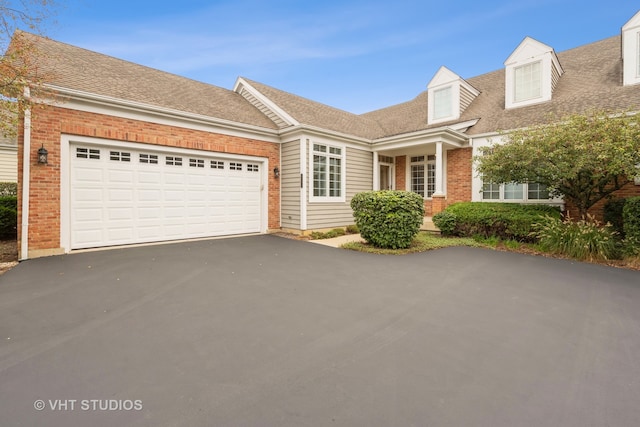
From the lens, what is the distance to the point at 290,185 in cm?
998

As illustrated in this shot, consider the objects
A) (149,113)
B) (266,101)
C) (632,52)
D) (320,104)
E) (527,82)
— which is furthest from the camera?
(320,104)

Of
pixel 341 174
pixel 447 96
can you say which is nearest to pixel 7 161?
pixel 341 174

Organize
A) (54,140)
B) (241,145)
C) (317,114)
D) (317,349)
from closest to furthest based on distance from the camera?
(317,349), (54,140), (241,145), (317,114)

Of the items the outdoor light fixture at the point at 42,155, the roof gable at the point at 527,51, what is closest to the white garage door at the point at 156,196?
the outdoor light fixture at the point at 42,155

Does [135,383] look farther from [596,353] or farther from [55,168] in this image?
[55,168]

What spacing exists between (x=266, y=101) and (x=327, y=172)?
352cm

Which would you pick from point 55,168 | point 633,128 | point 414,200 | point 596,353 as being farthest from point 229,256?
point 633,128

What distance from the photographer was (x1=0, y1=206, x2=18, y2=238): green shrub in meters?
8.59

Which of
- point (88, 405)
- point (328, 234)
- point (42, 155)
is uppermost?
point (42, 155)

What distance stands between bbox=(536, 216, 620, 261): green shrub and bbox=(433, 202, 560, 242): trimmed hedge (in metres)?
0.49

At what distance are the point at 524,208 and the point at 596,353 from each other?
672 cm

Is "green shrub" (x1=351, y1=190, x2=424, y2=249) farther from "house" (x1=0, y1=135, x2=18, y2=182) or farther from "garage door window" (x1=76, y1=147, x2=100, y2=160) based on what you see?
"house" (x1=0, y1=135, x2=18, y2=182)

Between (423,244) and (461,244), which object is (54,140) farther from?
(461,244)

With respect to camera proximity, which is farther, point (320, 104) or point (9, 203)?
point (320, 104)
